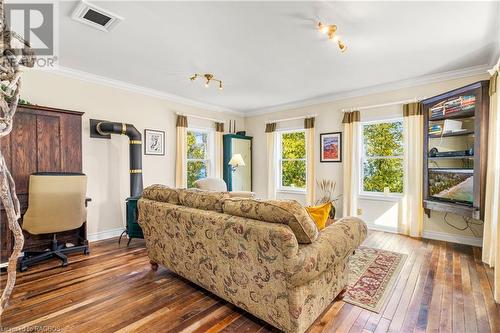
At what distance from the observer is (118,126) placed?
3.74 meters

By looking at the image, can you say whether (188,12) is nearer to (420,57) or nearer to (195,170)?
(420,57)

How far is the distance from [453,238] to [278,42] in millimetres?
3830

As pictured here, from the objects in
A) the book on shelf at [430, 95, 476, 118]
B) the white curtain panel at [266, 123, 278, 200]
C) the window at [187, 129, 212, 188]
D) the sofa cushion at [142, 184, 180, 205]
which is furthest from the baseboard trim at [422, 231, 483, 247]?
the window at [187, 129, 212, 188]

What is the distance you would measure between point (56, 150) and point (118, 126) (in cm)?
84

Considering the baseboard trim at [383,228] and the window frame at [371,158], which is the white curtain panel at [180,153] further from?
the baseboard trim at [383,228]

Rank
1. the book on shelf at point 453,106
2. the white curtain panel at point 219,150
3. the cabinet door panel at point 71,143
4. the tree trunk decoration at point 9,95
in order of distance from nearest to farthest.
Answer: the tree trunk decoration at point 9,95 → the book on shelf at point 453,106 → the cabinet door panel at point 71,143 → the white curtain panel at point 219,150

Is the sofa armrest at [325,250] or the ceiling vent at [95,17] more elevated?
the ceiling vent at [95,17]

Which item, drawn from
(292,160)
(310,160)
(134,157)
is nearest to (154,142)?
(134,157)

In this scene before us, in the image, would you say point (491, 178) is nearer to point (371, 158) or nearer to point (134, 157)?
point (371, 158)

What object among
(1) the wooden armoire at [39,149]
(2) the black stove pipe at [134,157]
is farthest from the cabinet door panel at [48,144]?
(2) the black stove pipe at [134,157]

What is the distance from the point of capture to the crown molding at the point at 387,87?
3.55 m

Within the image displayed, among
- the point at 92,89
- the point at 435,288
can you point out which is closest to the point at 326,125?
the point at 435,288

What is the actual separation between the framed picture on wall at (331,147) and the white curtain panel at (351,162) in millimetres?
207

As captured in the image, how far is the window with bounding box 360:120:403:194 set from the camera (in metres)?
4.30
